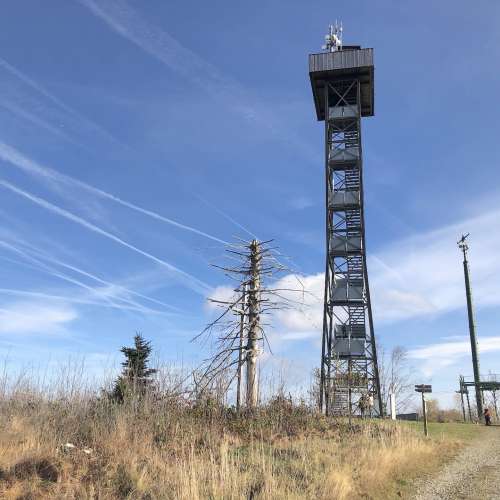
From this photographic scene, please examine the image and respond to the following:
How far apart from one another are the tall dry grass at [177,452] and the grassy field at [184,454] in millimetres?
24

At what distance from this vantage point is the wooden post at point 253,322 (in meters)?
14.3

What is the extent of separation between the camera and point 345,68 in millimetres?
38688

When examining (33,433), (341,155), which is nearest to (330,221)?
(341,155)

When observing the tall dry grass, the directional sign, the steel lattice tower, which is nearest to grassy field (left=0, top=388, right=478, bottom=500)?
the tall dry grass

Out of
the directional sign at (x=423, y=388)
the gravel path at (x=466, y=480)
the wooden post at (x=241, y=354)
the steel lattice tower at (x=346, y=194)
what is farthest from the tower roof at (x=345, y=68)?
the gravel path at (x=466, y=480)

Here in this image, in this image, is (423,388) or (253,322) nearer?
(253,322)

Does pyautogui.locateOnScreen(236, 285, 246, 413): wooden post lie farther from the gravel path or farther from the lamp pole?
the lamp pole

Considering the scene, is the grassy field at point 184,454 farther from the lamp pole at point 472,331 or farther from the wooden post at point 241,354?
the lamp pole at point 472,331

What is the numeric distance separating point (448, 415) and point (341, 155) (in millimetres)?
26563

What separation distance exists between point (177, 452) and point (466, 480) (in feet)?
22.8

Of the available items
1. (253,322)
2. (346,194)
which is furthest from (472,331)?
(253,322)

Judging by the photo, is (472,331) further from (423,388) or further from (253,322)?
(253,322)

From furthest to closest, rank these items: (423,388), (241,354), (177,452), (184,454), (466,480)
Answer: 1. (423,388)
2. (241,354)
3. (466,480)
4. (177,452)
5. (184,454)

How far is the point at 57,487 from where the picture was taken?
26.4 ft
